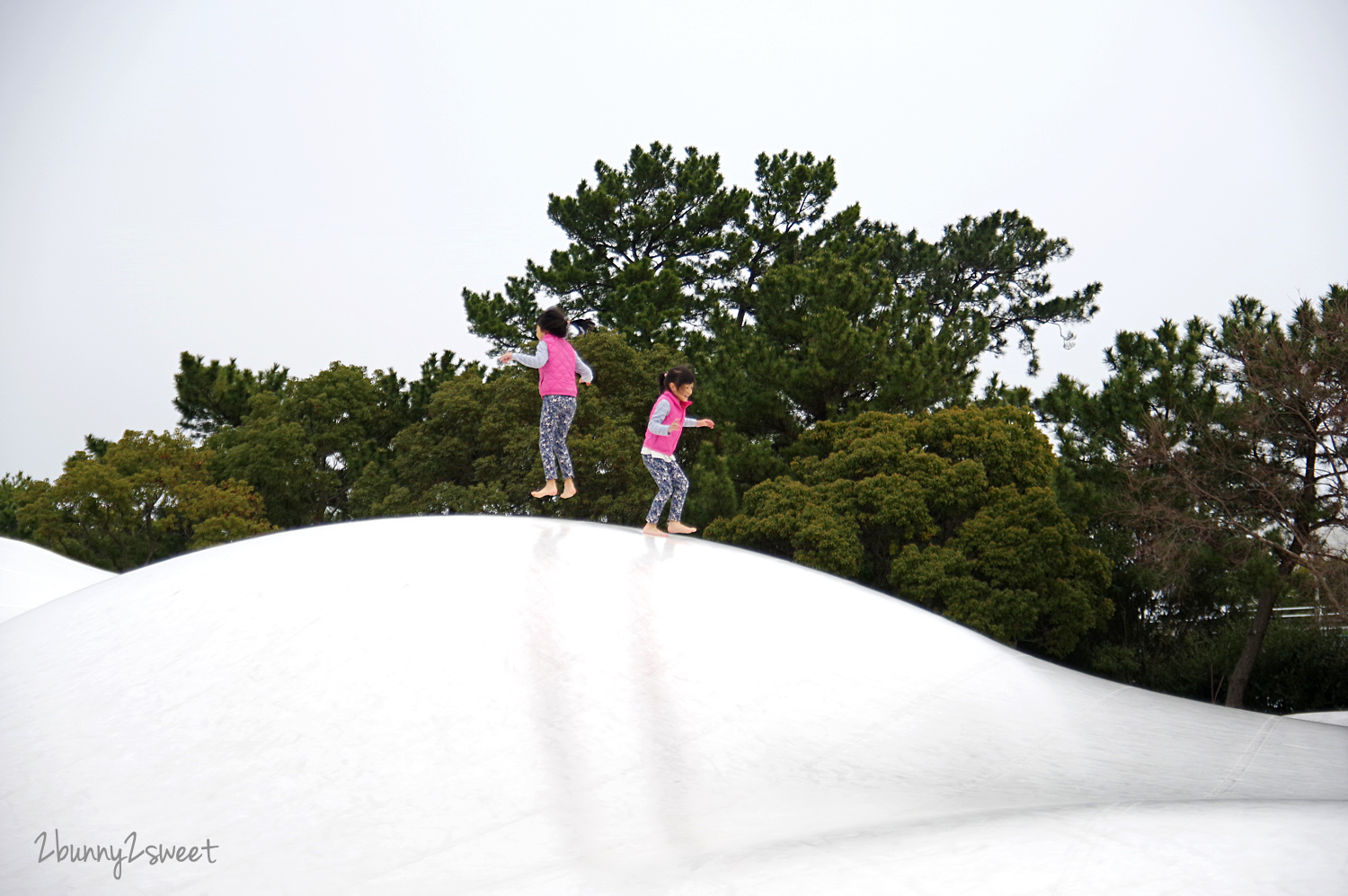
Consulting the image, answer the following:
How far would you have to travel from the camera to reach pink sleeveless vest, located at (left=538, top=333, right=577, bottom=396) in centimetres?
1019

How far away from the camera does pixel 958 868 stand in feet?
18.1

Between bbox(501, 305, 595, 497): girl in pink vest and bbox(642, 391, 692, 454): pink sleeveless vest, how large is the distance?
912 millimetres

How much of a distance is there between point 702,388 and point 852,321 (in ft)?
17.8

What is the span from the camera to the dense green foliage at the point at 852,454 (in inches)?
784

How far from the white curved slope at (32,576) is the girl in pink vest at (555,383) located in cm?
1250

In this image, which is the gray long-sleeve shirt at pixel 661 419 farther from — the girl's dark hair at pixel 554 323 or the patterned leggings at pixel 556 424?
the girl's dark hair at pixel 554 323

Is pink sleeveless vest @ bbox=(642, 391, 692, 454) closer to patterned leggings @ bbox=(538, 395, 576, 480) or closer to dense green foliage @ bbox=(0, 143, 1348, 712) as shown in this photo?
patterned leggings @ bbox=(538, 395, 576, 480)

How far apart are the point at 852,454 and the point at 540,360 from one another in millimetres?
15401

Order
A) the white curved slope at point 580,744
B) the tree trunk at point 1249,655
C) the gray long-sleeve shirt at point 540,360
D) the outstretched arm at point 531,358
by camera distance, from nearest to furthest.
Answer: the white curved slope at point 580,744 < the outstretched arm at point 531,358 < the gray long-sleeve shirt at point 540,360 < the tree trunk at point 1249,655

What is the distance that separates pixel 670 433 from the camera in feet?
32.8

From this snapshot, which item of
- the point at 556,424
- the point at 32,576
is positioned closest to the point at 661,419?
the point at 556,424

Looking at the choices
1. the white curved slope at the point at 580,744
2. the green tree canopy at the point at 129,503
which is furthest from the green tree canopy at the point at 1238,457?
the green tree canopy at the point at 129,503

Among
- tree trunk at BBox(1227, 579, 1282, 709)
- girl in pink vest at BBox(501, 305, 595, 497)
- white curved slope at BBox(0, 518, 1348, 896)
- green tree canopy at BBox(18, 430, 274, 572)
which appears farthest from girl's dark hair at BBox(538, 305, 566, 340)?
green tree canopy at BBox(18, 430, 274, 572)

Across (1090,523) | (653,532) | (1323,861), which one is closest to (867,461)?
(1090,523)
